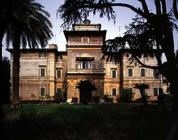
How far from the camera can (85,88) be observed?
44.7 m

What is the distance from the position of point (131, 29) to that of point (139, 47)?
135cm

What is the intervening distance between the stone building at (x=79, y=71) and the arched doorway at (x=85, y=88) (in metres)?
0.17

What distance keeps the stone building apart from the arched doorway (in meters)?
0.17

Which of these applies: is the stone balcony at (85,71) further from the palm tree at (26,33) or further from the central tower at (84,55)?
the palm tree at (26,33)

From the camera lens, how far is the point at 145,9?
1536 cm

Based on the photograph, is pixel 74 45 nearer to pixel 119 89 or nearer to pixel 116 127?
pixel 119 89

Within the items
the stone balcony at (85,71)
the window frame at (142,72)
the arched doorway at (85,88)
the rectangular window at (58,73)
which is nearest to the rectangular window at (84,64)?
the stone balcony at (85,71)

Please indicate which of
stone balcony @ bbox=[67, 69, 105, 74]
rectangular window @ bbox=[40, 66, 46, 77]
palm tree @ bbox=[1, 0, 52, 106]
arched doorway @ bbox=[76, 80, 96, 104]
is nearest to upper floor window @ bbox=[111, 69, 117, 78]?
stone balcony @ bbox=[67, 69, 105, 74]

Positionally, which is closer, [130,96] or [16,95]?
[16,95]

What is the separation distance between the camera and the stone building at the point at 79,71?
165ft

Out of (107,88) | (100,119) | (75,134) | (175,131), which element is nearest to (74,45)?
(107,88)

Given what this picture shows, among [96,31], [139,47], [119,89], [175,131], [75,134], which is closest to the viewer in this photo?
[175,131]

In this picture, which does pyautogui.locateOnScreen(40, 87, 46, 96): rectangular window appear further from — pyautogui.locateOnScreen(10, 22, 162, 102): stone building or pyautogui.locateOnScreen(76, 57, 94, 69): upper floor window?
pyautogui.locateOnScreen(76, 57, 94, 69): upper floor window

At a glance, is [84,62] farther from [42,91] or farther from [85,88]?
[42,91]
